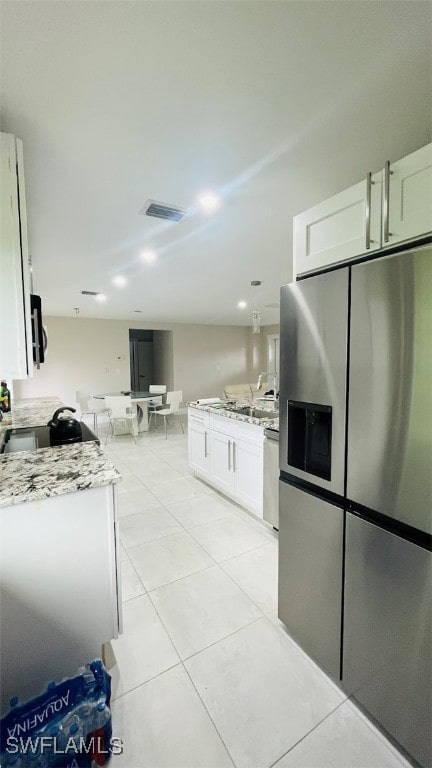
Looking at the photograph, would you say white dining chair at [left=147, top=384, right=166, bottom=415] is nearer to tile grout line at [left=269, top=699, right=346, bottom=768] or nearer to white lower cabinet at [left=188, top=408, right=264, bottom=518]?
white lower cabinet at [left=188, top=408, right=264, bottom=518]

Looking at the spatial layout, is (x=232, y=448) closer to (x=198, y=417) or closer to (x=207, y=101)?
(x=198, y=417)

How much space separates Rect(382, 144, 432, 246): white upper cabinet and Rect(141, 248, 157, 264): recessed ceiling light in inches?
88.2

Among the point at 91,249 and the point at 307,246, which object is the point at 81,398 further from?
the point at 307,246

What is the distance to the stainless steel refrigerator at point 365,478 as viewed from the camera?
3.18 feet

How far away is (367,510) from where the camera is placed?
112cm

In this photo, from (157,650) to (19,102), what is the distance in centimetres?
245

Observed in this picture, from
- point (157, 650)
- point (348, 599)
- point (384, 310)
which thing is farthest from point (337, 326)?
point (157, 650)

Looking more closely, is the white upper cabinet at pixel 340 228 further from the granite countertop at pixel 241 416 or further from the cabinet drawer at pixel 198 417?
the cabinet drawer at pixel 198 417

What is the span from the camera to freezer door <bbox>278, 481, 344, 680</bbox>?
4.14ft

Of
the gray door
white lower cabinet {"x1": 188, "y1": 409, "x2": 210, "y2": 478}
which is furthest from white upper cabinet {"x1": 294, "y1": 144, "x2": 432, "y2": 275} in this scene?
the gray door

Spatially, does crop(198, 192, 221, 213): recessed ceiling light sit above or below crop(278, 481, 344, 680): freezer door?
above

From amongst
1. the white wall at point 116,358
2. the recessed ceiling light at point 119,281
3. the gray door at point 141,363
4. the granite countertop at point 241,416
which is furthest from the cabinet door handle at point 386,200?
the gray door at point 141,363

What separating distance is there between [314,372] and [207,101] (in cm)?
114

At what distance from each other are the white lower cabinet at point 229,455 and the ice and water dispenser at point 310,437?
0.98 m
